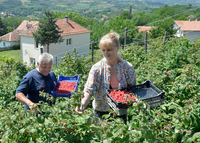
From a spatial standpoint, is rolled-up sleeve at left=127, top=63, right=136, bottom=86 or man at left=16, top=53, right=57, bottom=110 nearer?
rolled-up sleeve at left=127, top=63, right=136, bottom=86

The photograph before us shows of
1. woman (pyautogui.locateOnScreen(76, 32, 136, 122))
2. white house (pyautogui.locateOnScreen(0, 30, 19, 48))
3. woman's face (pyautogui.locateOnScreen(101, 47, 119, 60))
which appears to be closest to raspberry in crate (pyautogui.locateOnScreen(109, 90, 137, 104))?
woman (pyautogui.locateOnScreen(76, 32, 136, 122))

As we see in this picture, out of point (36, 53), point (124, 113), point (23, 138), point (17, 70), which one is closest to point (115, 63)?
point (124, 113)

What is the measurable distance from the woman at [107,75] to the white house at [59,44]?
28.3 metres

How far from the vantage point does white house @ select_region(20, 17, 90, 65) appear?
1247 inches

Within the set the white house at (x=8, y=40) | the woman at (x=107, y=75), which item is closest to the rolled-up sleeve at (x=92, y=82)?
the woman at (x=107, y=75)

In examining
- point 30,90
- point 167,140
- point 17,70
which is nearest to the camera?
point 167,140

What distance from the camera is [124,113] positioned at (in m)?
1.99

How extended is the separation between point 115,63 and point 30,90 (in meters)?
1.23

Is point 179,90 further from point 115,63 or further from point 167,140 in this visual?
point 167,140

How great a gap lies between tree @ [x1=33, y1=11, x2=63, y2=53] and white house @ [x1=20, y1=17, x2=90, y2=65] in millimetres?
1358

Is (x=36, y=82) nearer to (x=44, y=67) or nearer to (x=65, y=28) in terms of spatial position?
(x=44, y=67)

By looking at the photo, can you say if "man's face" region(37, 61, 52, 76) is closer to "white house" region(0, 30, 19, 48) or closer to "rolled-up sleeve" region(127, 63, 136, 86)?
"rolled-up sleeve" region(127, 63, 136, 86)

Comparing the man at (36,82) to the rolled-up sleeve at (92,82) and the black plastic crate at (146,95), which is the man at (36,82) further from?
the black plastic crate at (146,95)

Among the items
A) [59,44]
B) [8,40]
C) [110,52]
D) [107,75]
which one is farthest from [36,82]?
[8,40]
